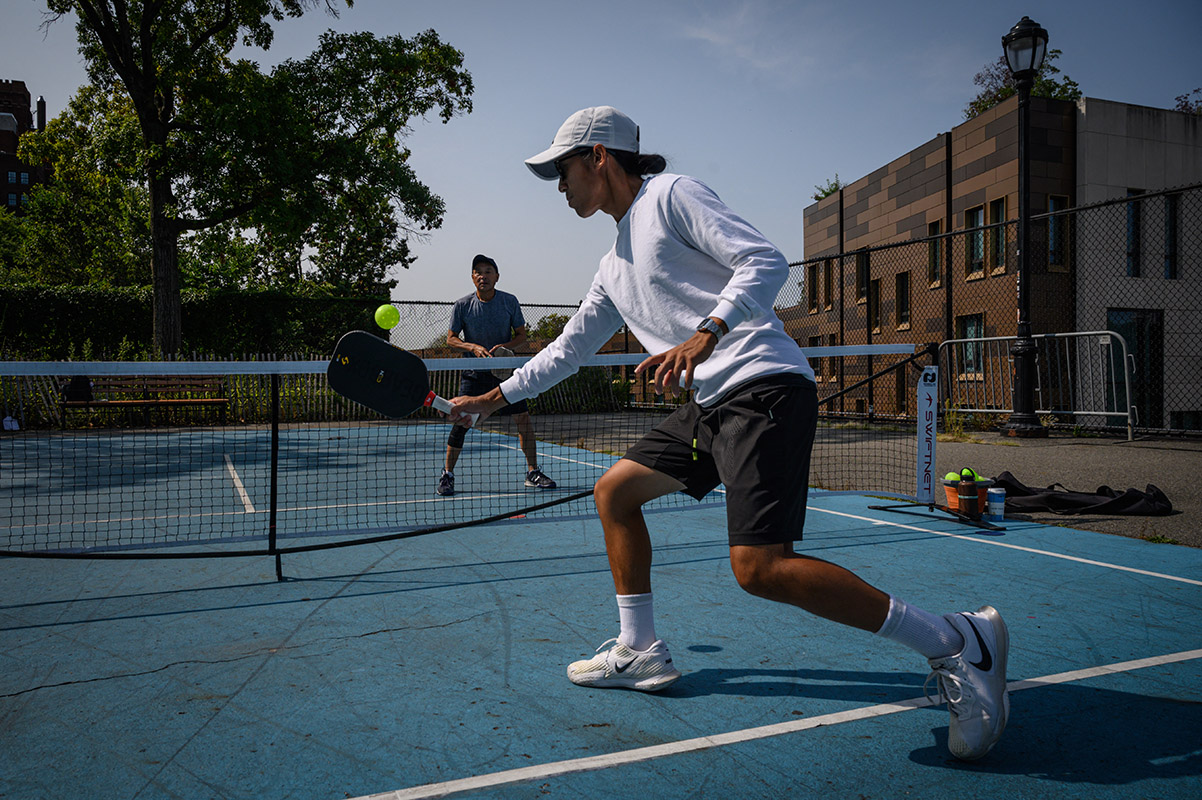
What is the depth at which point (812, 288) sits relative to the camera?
18.9 meters

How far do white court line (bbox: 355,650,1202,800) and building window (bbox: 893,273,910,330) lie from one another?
2196 cm

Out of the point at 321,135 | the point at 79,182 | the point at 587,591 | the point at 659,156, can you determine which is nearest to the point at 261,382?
the point at 321,135

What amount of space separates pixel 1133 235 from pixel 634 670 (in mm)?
22629

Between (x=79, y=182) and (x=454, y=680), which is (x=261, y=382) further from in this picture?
(x=454, y=680)

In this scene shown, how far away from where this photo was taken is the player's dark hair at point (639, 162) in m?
2.89

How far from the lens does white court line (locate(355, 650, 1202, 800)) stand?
220 cm

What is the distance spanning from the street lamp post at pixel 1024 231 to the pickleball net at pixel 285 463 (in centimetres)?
161

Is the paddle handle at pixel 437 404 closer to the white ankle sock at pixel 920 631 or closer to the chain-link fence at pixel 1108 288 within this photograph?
the white ankle sock at pixel 920 631

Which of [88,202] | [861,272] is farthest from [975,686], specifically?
[88,202]

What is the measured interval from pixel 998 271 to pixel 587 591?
18655 mm

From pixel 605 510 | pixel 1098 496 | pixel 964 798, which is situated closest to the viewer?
pixel 964 798

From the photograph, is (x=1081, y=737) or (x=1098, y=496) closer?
(x=1081, y=737)

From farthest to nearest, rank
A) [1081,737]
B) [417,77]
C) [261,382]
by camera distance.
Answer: [417,77], [261,382], [1081,737]

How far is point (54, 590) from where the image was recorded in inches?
174
